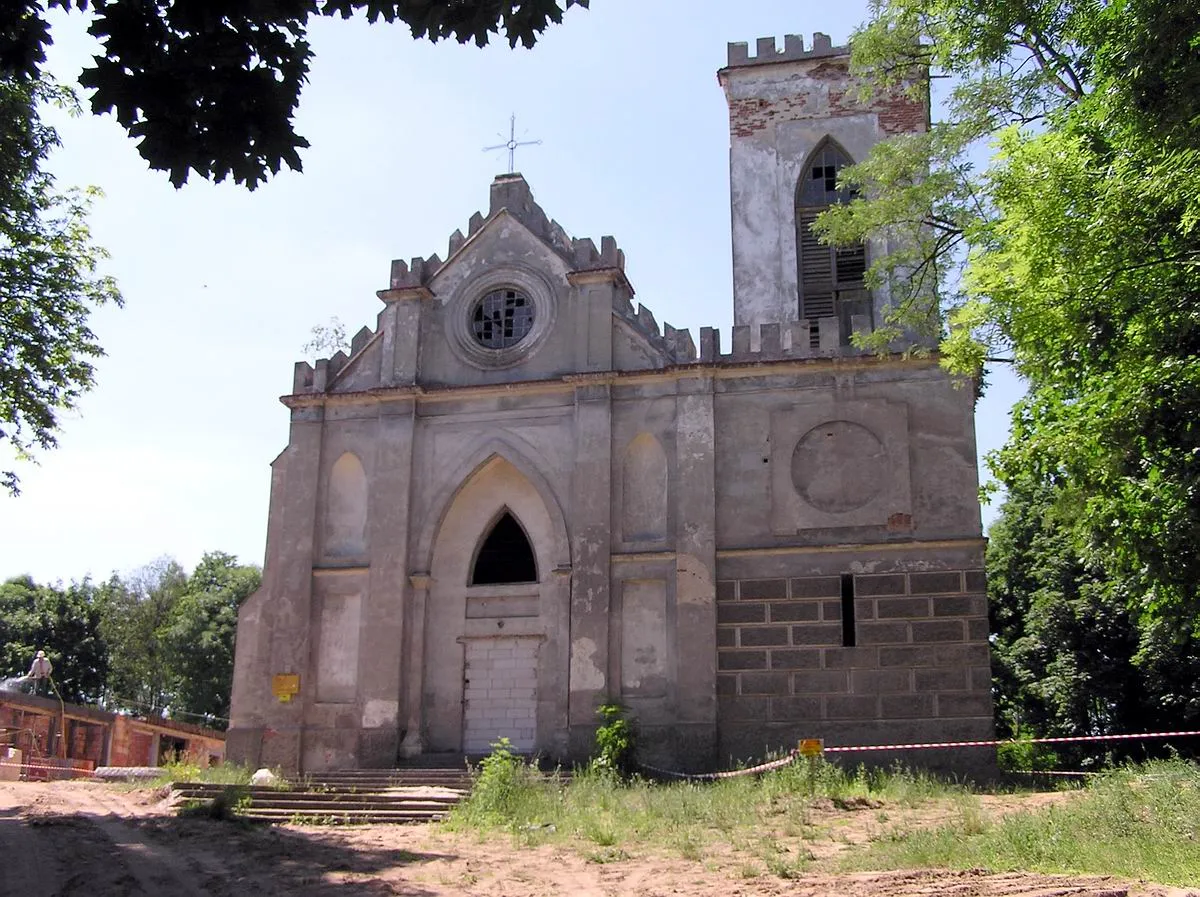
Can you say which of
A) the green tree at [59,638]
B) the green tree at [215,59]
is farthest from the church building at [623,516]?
the green tree at [59,638]

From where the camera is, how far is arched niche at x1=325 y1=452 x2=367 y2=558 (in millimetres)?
25562

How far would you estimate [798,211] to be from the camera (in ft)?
89.3

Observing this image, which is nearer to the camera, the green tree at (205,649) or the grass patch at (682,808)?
the grass patch at (682,808)

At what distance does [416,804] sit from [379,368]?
1053cm

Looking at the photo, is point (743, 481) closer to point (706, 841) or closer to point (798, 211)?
point (798, 211)

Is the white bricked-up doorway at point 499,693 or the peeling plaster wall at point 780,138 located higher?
the peeling plaster wall at point 780,138

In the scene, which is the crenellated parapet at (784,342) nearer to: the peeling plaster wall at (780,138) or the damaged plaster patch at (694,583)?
the peeling plaster wall at (780,138)

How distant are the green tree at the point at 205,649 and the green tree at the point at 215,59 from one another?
46.7 metres

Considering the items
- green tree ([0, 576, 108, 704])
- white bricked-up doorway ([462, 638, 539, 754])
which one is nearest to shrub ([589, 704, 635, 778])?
white bricked-up doorway ([462, 638, 539, 754])

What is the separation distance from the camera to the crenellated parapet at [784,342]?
78.9 feet

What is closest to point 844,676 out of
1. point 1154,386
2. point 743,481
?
point 743,481

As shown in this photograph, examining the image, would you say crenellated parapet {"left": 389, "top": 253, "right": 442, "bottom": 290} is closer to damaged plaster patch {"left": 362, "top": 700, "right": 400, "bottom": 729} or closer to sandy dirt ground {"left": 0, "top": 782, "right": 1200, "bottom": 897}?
damaged plaster patch {"left": 362, "top": 700, "right": 400, "bottom": 729}

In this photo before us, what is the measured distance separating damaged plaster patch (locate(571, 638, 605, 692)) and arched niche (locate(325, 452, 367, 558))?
489cm

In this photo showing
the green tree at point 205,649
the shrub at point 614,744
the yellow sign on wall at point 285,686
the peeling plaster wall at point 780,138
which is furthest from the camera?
the green tree at point 205,649
